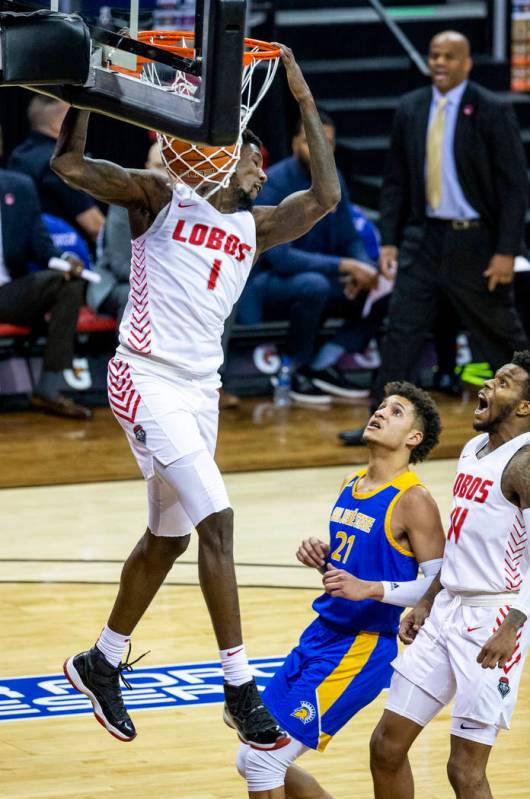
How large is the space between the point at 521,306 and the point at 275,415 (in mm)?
2096

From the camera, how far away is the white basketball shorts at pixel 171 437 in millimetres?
5578

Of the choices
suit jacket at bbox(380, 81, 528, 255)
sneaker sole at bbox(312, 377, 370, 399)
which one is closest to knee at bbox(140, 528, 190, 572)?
suit jacket at bbox(380, 81, 528, 255)

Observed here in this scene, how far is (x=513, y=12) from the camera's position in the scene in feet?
49.0

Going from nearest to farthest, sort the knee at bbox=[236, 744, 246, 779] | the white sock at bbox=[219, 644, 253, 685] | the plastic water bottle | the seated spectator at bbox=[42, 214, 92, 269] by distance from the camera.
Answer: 1. the knee at bbox=[236, 744, 246, 779]
2. the white sock at bbox=[219, 644, 253, 685]
3. the seated spectator at bbox=[42, 214, 92, 269]
4. the plastic water bottle

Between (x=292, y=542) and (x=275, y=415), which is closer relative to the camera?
(x=292, y=542)

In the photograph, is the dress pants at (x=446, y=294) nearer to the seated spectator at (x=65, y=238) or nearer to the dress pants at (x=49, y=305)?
the dress pants at (x=49, y=305)

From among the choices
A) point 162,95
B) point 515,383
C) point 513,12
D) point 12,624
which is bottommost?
point 12,624

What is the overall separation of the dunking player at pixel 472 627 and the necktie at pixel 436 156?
5414mm

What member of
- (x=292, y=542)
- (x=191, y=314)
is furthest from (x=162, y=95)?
(x=292, y=542)

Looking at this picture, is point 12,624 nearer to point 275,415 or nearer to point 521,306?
point 275,415

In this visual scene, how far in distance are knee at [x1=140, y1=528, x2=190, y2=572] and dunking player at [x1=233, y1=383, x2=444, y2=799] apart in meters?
0.73

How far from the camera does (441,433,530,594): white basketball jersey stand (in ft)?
16.5

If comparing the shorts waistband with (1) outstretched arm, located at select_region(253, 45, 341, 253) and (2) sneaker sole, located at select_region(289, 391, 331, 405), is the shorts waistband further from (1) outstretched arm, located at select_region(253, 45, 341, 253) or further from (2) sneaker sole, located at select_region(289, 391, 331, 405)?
(2) sneaker sole, located at select_region(289, 391, 331, 405)

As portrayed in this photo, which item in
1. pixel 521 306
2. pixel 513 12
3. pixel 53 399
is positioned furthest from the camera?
pixel 513 12
